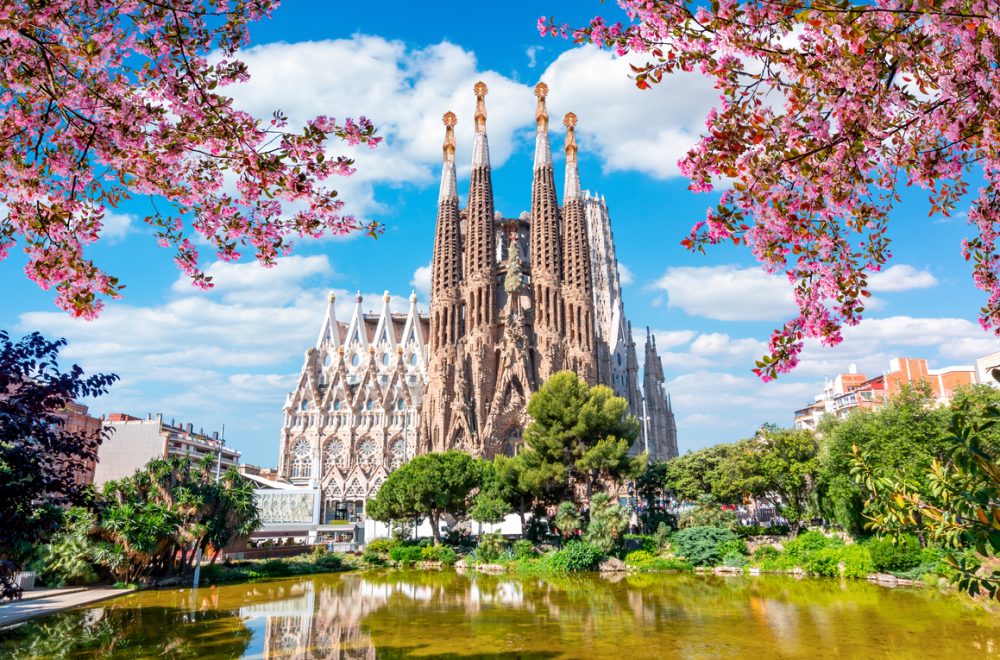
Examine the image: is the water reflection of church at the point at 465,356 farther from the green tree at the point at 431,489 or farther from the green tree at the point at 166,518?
the green tree at the point at 166,518

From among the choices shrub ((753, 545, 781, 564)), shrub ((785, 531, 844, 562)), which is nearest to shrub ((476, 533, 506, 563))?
shrub ((753, 545, 781, 564))

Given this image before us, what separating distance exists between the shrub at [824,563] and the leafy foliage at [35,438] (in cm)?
2216

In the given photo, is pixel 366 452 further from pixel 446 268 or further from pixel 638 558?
pixel 638 558

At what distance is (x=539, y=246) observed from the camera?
51719mm

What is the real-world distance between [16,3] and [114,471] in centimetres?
5013

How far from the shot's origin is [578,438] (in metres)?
31.2

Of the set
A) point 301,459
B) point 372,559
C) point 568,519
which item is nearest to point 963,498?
point 568,519

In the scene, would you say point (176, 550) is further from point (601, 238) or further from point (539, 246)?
point (601, 238)

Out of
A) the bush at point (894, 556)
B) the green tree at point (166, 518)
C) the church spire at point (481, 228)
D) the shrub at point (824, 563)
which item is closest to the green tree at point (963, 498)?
the bush at point (894, 556)

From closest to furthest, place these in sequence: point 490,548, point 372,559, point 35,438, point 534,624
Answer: point 35,438 < point 534,624 < point 490,548 < point 372,559

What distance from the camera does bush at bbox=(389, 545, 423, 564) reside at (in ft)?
100

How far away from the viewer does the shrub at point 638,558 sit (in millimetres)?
25983

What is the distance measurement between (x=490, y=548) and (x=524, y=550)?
63.2 inches

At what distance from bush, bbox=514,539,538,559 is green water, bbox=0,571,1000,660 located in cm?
747
